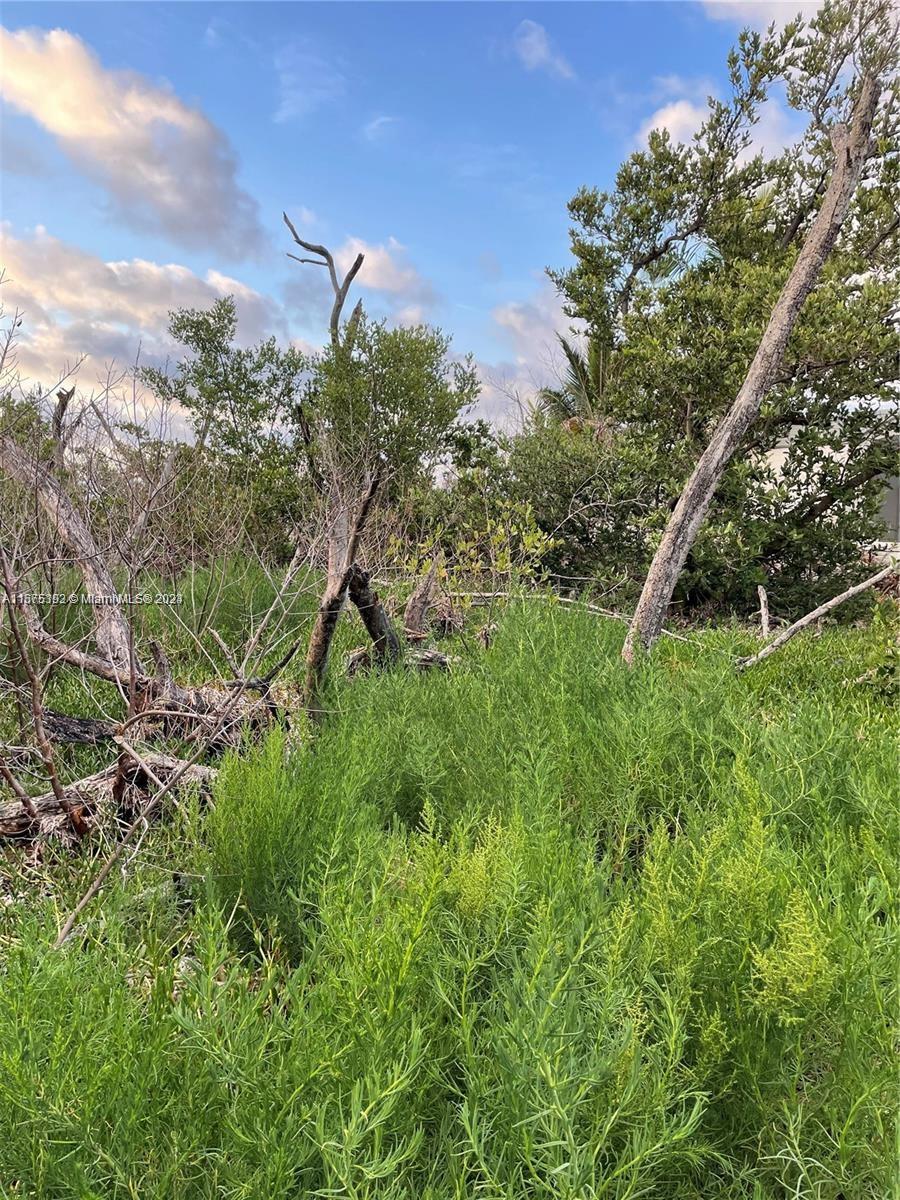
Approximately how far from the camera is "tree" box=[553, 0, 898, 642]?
7.86 metres

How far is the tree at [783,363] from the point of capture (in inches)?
309

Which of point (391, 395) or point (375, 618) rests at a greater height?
point (391, 395)

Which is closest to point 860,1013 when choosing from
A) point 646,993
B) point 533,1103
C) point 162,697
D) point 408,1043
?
point 646,993

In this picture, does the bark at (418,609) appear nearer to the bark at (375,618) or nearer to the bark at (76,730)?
the bark at (375,618)

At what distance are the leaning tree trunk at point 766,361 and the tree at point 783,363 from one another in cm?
314

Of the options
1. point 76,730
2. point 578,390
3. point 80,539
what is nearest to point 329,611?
point 76,730

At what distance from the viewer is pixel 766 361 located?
14.6ft

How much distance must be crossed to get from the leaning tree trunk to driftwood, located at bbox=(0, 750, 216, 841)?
2525 millimetres

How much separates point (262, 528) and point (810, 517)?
7664 mm

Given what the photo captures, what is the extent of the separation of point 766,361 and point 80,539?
4.79 metres

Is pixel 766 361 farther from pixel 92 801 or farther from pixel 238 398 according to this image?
pixel 238 398

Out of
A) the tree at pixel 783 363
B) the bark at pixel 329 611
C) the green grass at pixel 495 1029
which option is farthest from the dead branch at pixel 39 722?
the tree at pixel 783 363

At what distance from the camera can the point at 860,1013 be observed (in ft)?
4.31

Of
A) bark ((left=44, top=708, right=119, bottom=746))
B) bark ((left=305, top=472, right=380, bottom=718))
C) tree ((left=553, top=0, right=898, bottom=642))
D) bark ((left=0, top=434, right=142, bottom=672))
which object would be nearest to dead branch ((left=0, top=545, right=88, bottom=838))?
bark ((left=44, top=708, right=119, bottom=746))
